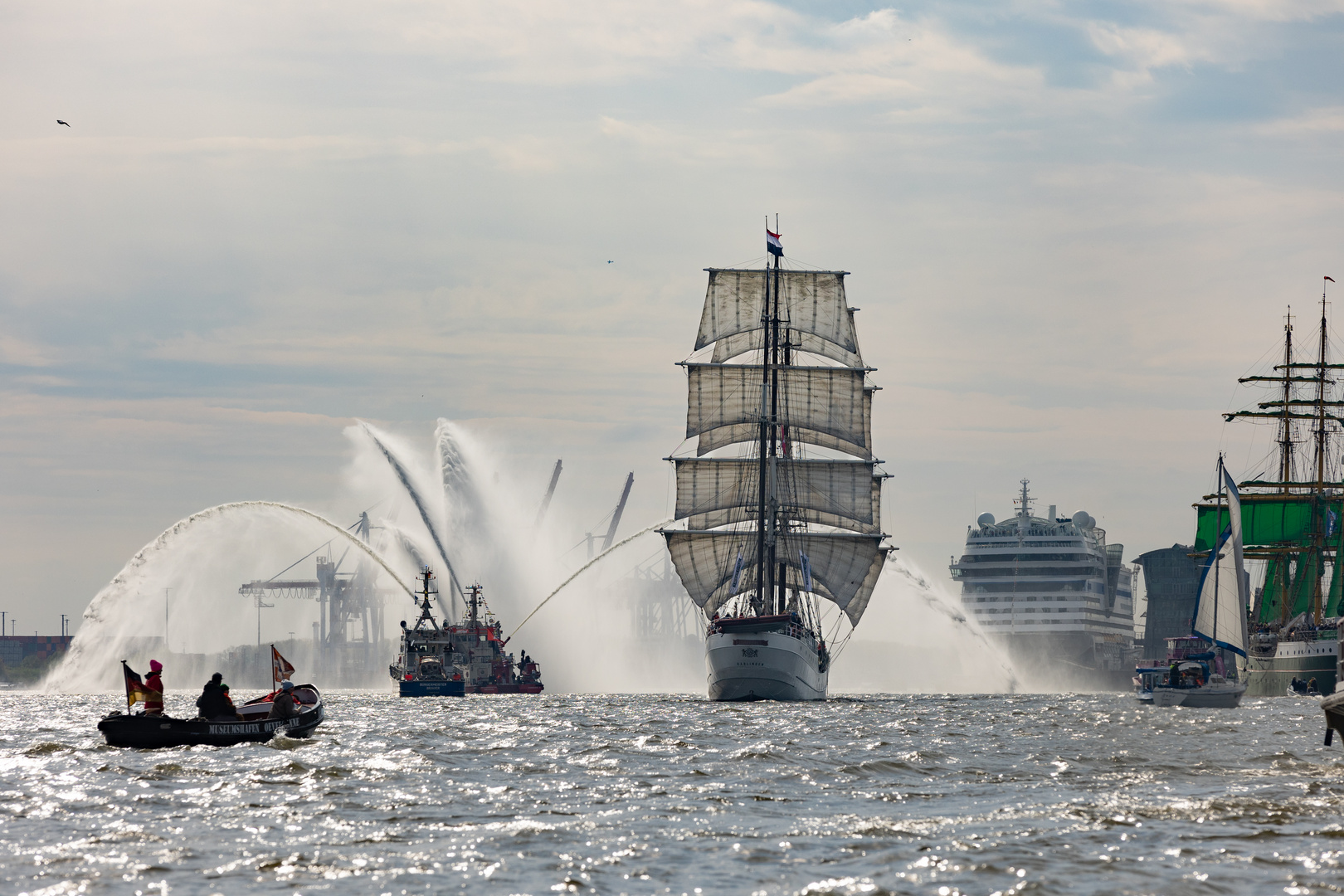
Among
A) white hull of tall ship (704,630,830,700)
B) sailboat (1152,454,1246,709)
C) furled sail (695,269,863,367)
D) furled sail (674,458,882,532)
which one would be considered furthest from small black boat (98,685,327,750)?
furled sail (695,269,863,367)

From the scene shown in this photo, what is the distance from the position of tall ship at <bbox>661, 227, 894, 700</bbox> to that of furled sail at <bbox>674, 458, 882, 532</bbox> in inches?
3.7

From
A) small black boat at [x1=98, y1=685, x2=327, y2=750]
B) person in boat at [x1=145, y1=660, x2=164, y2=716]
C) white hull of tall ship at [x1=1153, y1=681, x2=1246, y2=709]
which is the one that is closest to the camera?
small black boat at [x1=98, y1=685, x2=327, y2=750]

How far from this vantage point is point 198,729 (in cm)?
5131

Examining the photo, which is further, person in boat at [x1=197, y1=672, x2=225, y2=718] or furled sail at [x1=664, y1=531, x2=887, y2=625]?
furled sail at [x1=664, y1=531, x2=887, y2=625]

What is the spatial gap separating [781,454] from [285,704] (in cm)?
7360

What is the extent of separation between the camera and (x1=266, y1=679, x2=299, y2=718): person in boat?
180 ft

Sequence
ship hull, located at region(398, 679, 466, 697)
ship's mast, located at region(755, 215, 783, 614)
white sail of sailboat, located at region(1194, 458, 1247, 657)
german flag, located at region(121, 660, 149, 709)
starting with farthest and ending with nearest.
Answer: ship hull, located at region(398, 679, 466, 697), ship's mast, located at region(755, 215, 783, 614), white sail of sailboat, located at region(1194, 458, 1247, 657), german flag, located at region(121, 660, 149, 709)

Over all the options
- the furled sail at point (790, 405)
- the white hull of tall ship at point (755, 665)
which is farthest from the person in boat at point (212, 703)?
the furled sail at point (790, 405)

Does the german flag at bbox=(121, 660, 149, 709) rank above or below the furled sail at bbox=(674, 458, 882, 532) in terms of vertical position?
below

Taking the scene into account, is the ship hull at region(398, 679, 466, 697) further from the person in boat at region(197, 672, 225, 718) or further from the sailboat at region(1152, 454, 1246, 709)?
the person in boat at region(197, 672, 225, 718)

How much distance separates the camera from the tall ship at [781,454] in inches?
4653

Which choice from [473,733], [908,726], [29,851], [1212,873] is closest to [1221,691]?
[908,726]

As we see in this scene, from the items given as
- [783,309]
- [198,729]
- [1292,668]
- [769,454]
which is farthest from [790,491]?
[198,729]

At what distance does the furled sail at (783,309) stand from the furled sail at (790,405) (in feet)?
7.50
